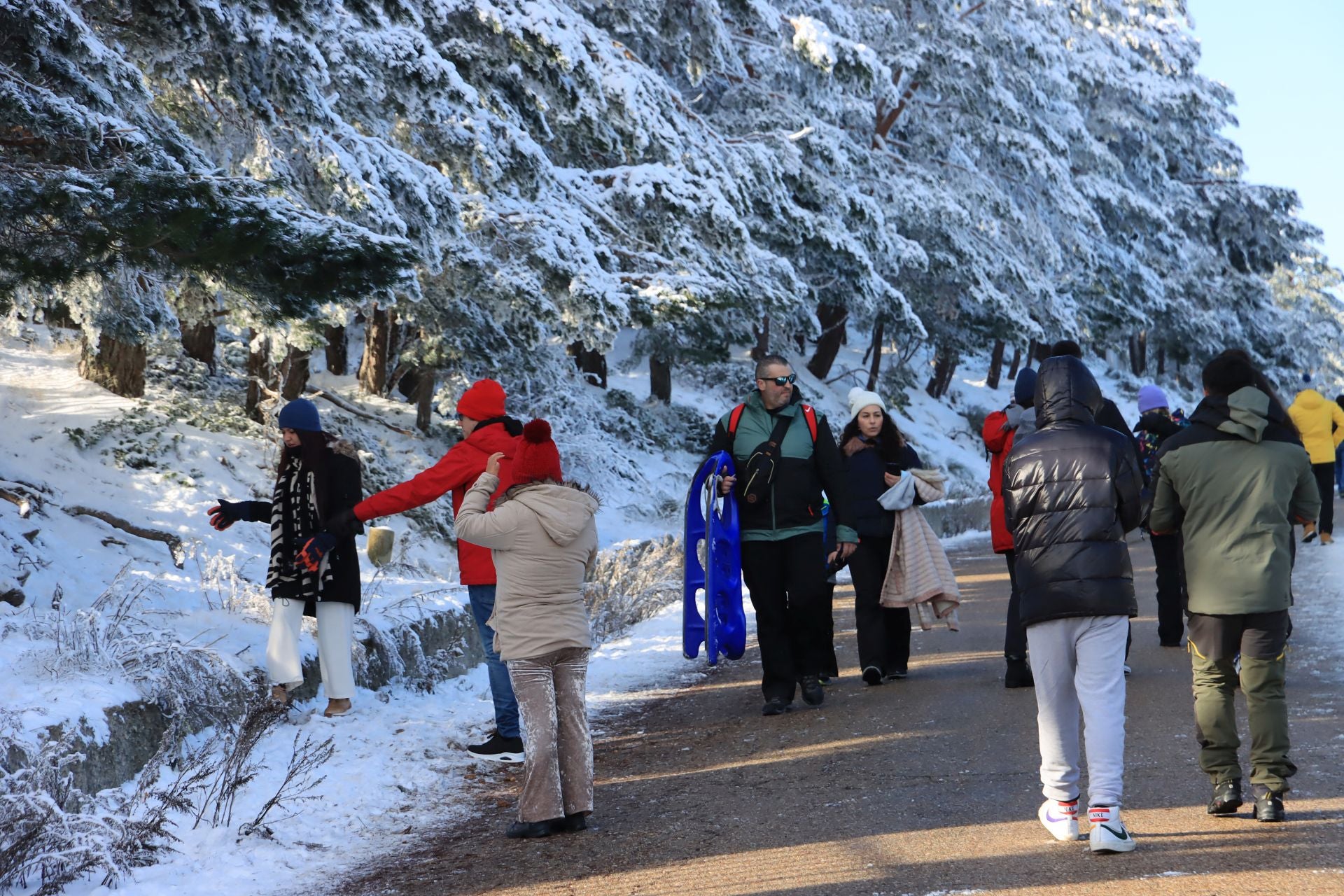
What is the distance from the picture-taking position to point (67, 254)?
20.0ft

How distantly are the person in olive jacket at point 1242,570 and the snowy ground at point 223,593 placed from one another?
10.8 ft

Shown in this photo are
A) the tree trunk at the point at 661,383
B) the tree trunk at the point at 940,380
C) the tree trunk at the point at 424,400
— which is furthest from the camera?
the tree trunk at the point at 940,380

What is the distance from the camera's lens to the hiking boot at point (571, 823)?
562 centimetres

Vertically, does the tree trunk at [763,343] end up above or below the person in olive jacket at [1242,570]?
above

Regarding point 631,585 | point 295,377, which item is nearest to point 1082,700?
point 631,585

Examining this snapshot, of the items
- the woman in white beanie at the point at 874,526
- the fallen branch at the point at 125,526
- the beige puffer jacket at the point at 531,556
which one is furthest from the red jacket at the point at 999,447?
the fallen branch at the point at 125,526

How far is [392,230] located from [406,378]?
1198 centimetres

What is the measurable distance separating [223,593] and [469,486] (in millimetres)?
2843

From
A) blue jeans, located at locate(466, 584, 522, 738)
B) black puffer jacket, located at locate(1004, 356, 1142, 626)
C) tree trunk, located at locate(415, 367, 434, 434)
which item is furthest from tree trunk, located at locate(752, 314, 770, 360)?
black puffer jacket, located at locate(1004, 356, 1142, 626)

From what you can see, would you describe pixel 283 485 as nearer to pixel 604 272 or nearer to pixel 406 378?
pixel 604 272

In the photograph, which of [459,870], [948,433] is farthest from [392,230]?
[948,433]

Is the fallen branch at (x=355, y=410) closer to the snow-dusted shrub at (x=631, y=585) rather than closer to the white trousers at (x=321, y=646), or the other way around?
the snow-dusted shrub at (x=631, y=585)

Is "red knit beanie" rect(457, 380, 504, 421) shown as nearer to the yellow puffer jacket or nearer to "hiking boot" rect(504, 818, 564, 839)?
"hiking boot" rect(504, 818, 564, 839)

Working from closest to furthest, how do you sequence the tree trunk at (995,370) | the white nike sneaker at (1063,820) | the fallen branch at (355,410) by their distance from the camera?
the white nike sneaker at (1063,820), the fallen branch at (355,410), the tree trunk at (995,370)
